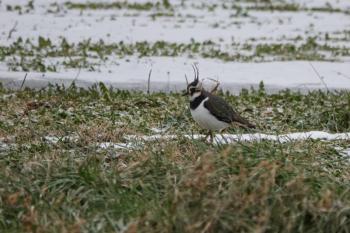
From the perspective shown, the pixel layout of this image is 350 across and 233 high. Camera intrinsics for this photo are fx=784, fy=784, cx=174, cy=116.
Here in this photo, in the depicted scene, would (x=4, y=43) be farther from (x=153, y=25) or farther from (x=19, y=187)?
(x=19, y=187)

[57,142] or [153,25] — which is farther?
[153,25]

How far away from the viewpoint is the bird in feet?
23.4

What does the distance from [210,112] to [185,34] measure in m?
9.15

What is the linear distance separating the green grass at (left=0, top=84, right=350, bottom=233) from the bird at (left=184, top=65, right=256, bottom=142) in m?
0.43

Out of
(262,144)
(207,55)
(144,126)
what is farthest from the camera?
(207,55)

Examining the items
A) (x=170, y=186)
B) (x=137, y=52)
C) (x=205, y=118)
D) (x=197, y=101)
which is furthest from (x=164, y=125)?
(x=137, y=52)

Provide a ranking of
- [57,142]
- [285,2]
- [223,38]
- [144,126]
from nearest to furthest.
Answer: [57,142] < [144,126] < [223,38] < [285,2]

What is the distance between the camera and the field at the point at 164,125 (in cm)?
509

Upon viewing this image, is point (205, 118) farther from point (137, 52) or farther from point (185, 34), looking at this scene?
point (185, 34)

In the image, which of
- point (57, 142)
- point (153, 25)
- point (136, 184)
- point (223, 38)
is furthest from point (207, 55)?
point (136, 184)

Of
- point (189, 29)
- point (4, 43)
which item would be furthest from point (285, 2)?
point (4, 43)

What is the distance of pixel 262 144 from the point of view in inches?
246

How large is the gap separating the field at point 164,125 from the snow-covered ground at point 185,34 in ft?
0.15

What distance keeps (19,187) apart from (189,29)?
38.1 ft
